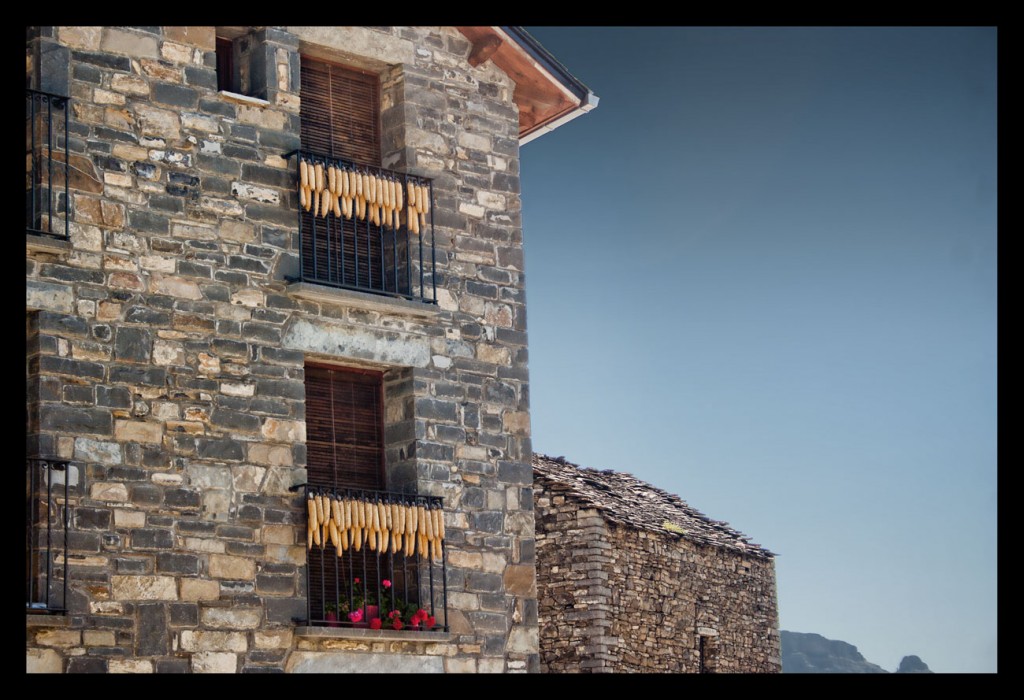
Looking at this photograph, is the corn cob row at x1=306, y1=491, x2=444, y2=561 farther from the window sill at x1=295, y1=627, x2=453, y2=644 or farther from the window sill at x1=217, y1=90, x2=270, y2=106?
the window sill at x1=217, y1=90, x2=270, y2=106

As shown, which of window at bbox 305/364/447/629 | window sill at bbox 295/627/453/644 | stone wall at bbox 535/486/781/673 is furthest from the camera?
stone wall at bbox 535/486/781/673

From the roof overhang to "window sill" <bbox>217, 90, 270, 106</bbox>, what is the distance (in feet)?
7.52

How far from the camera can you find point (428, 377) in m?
14.7

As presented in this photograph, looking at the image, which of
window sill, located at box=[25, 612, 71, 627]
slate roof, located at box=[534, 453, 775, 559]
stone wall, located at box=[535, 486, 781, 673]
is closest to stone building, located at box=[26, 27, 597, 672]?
window sill, located at box=[25, 612, 71, 627]

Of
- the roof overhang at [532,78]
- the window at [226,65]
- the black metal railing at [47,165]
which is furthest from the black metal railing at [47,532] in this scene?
the roof overhang at [532,78]

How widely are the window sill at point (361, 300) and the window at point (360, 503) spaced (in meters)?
0.60

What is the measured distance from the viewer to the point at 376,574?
14.2 metres

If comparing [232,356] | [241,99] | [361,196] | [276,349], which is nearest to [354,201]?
[361,196]

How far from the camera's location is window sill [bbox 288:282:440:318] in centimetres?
1394

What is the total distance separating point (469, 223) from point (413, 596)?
330 centimetres

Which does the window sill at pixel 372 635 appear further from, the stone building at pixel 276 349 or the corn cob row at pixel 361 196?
the corn cob row at pixel 361 196

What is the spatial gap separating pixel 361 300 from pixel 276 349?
864 millimetres
